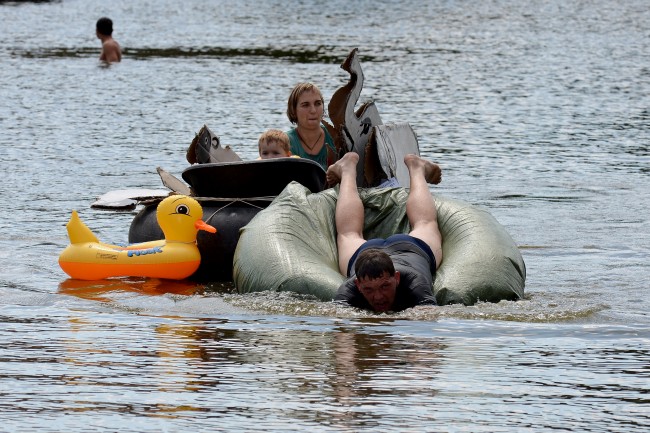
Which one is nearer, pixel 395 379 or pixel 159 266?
pixel 395 379

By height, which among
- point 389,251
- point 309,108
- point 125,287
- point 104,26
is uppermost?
point 309,108

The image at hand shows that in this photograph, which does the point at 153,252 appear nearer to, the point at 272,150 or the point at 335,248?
the point at 272,150

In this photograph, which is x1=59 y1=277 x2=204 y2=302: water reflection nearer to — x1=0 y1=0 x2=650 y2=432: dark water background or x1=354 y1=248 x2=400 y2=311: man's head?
x1=0 y1=0 x2=650 y2=432: dark water background

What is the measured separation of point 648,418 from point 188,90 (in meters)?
19.0

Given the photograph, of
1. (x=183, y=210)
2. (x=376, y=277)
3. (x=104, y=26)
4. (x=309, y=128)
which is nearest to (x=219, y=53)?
(x=104, y=26)

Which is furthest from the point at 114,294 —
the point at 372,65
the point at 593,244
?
the point at 372,65

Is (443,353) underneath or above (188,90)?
above

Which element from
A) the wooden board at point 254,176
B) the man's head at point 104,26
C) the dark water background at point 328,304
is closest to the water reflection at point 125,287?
the dark water background at point 328,304

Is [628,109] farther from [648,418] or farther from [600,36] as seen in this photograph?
[648,418]

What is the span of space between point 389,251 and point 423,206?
952 mm

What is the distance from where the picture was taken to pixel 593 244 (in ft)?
39.0

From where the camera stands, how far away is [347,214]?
9766mm

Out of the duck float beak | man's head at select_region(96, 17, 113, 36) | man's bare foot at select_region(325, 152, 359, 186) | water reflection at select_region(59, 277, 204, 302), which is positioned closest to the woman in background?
man's bare foot at select_region(325, 152, 359, 186)

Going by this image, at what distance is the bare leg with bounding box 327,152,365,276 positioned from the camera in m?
9.58
